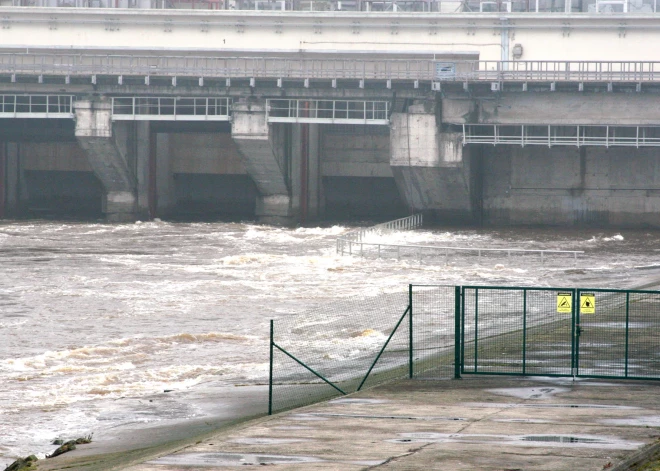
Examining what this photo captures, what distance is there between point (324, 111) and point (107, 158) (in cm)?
1478

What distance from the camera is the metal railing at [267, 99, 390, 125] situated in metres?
71.9

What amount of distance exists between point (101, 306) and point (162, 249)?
2078 cm

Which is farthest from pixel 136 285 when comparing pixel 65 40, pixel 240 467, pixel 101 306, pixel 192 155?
pixel 65 40

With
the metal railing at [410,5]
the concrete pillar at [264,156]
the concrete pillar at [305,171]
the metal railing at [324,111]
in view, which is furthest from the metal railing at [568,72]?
the concrete pillar at [264,156]

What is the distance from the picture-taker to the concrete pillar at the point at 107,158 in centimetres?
7281

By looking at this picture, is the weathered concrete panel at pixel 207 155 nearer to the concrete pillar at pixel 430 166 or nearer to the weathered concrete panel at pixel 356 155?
the weathered concrete panel at pixel 356 155

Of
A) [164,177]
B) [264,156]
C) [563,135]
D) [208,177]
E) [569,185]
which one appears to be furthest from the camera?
[208,177]

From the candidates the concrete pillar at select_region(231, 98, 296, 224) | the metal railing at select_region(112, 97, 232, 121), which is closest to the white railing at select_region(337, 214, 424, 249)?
the concrete pillar at select_region(231, 98, 296, 224)

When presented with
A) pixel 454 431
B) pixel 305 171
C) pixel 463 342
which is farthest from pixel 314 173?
pixel 454 431

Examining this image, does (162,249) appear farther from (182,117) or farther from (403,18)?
(403,18)

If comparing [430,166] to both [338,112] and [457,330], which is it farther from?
[457,330]

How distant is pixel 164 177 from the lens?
7856 cm

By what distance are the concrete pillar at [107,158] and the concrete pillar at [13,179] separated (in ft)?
26.0

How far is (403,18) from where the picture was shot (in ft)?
256
